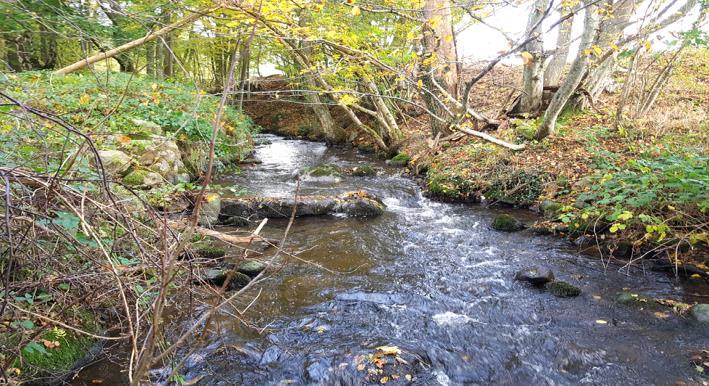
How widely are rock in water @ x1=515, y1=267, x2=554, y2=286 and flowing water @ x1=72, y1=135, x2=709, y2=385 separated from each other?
0.15m

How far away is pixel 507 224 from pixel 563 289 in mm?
2176

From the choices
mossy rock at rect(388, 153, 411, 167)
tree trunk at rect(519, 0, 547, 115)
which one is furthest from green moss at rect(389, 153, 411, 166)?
tree trunk at rect(519, 0, 547, 115)

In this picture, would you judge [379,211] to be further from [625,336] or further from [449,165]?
[625,336]

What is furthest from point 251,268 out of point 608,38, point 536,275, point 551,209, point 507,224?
point 608,38

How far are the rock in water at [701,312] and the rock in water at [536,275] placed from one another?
1377 millimetres

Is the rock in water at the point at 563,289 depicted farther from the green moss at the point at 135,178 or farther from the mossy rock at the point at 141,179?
the green moss at the point at 135,178

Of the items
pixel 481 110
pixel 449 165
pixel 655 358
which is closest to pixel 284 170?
pixel 449 165

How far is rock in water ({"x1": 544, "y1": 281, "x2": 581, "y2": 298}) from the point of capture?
4840 mm

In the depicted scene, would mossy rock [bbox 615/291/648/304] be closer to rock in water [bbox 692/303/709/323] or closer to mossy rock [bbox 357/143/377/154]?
rock in water [bbox 692/303/709/323]

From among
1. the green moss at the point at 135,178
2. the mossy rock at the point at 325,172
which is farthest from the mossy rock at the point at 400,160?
the green moss at the point at 135,178

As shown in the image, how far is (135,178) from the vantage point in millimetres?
6617

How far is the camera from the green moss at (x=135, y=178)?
6.51 m

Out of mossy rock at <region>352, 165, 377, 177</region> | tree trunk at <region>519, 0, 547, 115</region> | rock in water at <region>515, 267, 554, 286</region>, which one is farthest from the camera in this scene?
mossy rock at <region>352, 165, 377, 177</region>

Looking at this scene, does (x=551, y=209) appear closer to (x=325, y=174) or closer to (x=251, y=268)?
(x=251, y=268)
